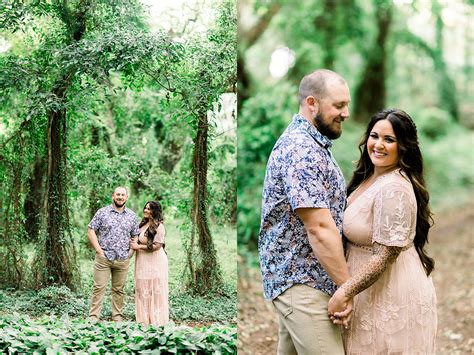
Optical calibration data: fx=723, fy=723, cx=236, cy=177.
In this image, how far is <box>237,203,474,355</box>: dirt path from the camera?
683 centimetres

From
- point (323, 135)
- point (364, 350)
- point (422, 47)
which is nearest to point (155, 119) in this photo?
point (323, 135)

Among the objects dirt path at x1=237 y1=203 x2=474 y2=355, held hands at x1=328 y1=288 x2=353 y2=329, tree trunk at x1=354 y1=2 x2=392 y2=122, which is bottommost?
dirt path at x1=237 y1=203 x2=474 y2=355

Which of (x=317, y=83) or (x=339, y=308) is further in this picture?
(x=317, y=83)

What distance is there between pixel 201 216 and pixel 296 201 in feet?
6.20

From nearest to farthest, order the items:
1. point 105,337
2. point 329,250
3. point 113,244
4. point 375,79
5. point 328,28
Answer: point 329,250 → point 105,337 → point 113,244 → point 328,28 → point 375,79

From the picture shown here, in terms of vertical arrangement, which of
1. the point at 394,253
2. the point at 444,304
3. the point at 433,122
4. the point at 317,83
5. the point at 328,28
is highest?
the point at 328,28

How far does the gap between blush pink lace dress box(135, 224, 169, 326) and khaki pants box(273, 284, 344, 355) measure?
5.82ft

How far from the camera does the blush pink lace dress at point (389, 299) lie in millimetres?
3182

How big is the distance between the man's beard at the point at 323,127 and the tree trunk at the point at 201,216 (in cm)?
Answer: 173

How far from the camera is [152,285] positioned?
188 inches

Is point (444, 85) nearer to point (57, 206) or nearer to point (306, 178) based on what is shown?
point (57, 206)

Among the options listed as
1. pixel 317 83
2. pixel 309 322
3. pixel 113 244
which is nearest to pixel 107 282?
pixel 113 244

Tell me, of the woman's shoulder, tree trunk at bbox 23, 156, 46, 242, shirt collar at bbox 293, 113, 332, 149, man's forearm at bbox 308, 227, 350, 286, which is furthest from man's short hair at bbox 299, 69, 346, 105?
tree trunk at bbox 23, 156, 46, 242

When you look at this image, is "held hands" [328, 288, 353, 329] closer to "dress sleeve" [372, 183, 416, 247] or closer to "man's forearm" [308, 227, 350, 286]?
"man's forearm" [308, 227, 350, 286]
